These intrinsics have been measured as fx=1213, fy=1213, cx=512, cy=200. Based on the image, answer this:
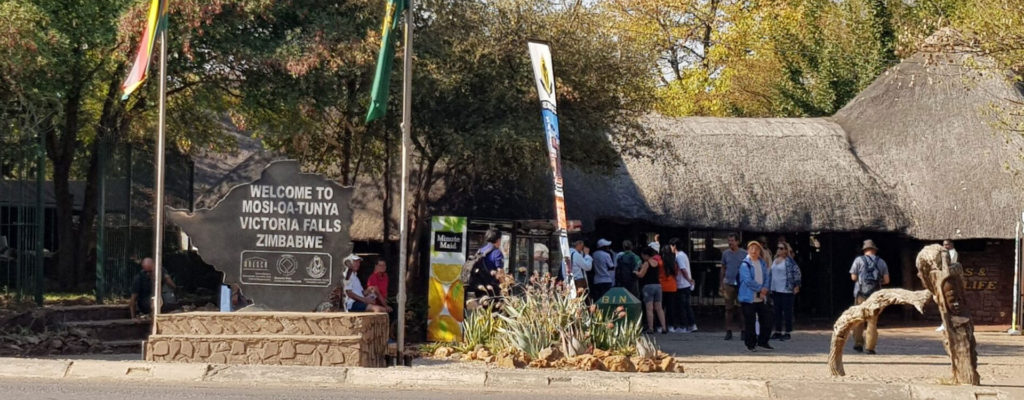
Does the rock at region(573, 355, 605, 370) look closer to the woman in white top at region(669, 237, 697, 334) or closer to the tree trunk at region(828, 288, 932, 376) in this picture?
the tree trunk at region(828, 288, 932, 376)

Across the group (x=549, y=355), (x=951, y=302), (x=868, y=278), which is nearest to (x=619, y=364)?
(x=549, y=355)

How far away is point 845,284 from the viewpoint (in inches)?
1016

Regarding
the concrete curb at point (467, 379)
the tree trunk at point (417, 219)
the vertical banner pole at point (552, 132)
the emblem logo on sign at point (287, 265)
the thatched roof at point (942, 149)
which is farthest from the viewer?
the thatched roof at point (942, 149)

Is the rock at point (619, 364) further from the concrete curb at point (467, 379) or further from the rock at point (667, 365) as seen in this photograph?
the concrete curb at point (467, 379)

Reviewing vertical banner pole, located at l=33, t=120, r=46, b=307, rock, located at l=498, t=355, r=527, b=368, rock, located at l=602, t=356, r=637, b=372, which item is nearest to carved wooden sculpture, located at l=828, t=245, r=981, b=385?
rock, located at l=602, t=356, r=637, b=372

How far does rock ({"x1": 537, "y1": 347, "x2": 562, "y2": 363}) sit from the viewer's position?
44.2 feet

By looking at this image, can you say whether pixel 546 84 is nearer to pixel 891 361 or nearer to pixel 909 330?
pixel 891 361

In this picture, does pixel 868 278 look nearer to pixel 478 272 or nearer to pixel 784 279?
pixel 784 279

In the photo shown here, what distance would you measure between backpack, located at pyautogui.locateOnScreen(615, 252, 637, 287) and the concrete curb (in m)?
7.84

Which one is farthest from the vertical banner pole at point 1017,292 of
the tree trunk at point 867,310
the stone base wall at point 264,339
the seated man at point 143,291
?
the seated man at point 143,291

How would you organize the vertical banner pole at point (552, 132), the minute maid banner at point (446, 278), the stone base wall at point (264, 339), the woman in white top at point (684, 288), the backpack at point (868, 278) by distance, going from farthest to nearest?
the woman in white top at point (684, 288) → the backpack at point (868, 278) → the minute maid banner at point (446, 278) → the vertical banner pole at point (552, 132) → the stone base wall at point (264, 339)

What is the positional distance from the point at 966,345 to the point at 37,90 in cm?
1235

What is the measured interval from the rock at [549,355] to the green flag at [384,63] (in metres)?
3.24

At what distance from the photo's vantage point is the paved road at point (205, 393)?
1045cm
